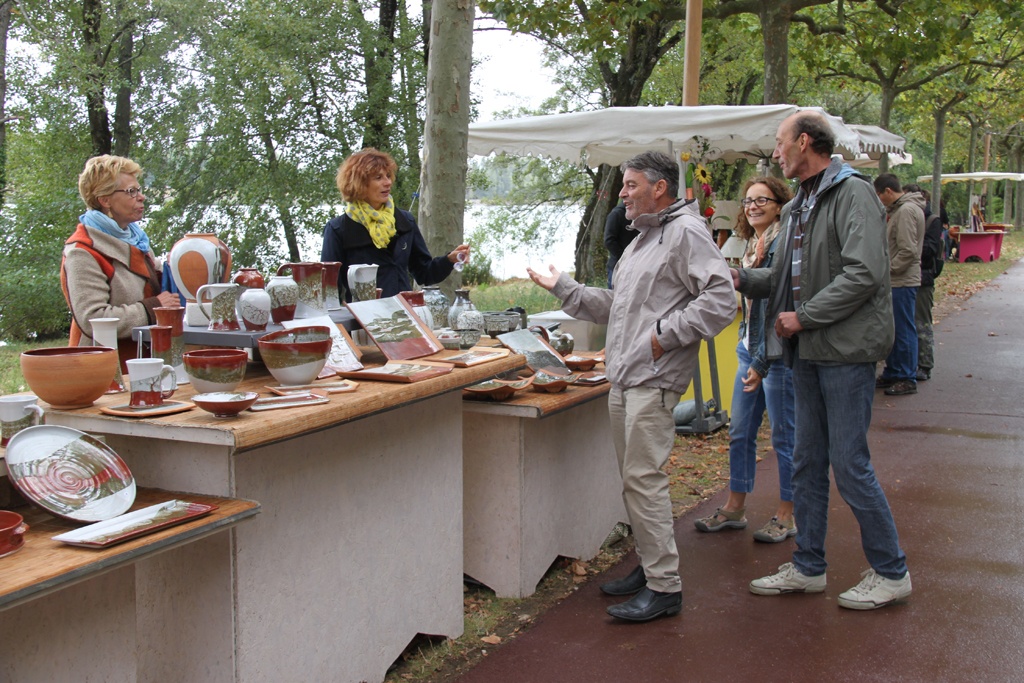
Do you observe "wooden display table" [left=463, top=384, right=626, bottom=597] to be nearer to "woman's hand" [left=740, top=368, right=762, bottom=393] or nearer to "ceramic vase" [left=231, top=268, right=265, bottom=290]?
"woman's hand" [left=740, top=368, right=762, bottom=393]

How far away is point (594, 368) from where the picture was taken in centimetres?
483

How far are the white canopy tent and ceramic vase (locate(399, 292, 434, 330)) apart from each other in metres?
3.45

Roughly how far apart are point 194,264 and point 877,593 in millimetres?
3070

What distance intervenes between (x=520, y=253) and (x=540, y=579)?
1522 centimetres

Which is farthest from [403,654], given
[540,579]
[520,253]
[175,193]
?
[520,253]

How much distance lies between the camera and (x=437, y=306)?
4355mm

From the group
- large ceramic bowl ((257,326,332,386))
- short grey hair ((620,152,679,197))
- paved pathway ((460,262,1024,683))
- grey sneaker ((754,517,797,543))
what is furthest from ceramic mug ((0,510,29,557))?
grey sneaker ((754,517,797,543))

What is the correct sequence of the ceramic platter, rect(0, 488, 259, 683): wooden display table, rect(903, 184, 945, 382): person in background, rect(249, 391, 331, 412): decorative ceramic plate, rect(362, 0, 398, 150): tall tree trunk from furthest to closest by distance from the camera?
rect(362, 0, 398, 150): tall tree trunk → rect(903, 184, 945, 382): person in background → rect(249, 391, 331, 412): decorative ceramic plate → the ceramic platter → rect(0, 488, 259, 683): wooden display table

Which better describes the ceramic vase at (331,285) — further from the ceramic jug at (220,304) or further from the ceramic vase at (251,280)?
the ceramic jug at (220,304)

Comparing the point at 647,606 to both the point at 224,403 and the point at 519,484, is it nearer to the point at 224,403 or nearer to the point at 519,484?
the point at 519,484

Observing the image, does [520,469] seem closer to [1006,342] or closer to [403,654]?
[403,654]

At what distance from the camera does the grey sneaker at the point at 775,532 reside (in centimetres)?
488

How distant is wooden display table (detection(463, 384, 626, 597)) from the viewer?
13.3 feet

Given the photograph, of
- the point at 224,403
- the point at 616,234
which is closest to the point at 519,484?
the point at 224,403
